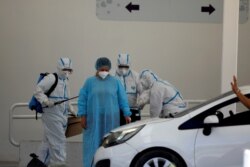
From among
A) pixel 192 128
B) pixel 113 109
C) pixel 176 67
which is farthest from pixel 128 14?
pixel 192 128

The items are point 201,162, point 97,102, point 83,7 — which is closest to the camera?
point 201,162

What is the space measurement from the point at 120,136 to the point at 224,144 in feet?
4.37

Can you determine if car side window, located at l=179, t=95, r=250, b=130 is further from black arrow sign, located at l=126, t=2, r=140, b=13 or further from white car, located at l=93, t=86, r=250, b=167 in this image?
black arrow sign, located at l=126, t=2, r=140, b=13

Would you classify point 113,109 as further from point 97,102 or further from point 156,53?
point 156,53

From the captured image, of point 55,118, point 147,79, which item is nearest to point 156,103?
point 147,79

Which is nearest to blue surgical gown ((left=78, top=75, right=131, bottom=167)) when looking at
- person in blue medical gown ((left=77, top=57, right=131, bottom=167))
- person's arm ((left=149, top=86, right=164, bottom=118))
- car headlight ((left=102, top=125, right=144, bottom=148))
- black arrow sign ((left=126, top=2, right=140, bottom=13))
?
person in blue medical gown ((left=77, top=57, right=131, bottom=167))

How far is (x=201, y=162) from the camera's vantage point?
283 inches

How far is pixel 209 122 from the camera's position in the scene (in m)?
7.12

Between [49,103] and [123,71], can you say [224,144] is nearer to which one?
[123,71]

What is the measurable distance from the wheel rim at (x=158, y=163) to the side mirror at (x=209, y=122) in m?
0.57

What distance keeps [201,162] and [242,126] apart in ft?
2.17

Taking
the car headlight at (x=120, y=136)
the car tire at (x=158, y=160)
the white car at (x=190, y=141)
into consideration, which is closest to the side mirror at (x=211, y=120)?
the white car at (x=190, y=141)

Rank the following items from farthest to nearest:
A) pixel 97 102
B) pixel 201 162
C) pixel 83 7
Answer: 1. pixel 83 7
2. pixel 97 102
3. pixel 201 162

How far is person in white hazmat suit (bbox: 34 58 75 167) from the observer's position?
1008 cm
